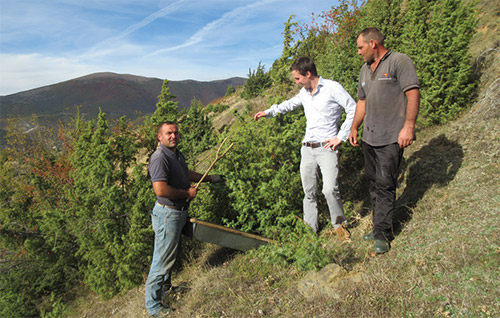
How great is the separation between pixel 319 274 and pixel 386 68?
6.66 feet

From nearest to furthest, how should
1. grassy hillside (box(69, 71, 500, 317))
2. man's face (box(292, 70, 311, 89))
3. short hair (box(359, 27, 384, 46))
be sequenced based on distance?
grassy hillside (box(69, 71, 500, 317)) → short hair (box(359, 27, 384, 46)) → man's face (box(292, 70, 311, 89))

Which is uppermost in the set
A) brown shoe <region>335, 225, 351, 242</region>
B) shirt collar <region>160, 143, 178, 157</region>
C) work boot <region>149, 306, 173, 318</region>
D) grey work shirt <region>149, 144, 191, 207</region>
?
shirt collar <region>160, 143, 178, 157</region>

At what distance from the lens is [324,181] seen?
346 cm

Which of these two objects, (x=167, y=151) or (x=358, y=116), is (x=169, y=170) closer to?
(x=167, y=151)

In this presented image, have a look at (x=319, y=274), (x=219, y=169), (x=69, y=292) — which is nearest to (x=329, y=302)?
(x=319, y=274)

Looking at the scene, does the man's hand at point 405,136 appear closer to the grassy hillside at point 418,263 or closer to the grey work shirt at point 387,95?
the grey work shirt at point 387,95

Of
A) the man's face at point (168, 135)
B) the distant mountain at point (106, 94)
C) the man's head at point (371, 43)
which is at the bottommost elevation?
the man's face at point (168, 135)

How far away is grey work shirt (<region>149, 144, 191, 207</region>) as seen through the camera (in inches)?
127

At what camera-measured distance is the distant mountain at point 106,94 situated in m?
93.9

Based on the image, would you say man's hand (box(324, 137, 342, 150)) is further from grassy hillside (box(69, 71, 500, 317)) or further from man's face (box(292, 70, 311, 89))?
grassy hillside (box(69, 71, 500, 317))

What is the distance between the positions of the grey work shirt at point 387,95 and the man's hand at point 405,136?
14 centimetres

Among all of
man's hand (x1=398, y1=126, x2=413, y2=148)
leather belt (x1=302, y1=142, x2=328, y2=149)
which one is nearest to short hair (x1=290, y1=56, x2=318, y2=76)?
leather belt (x1=302, y1=142, x2=328, y2=149)

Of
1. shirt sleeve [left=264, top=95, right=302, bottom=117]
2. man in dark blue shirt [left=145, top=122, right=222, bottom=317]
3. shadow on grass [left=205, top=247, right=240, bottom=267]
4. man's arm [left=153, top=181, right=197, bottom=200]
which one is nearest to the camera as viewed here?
man's arm [left=153, top=181, right=197, bottom=200]

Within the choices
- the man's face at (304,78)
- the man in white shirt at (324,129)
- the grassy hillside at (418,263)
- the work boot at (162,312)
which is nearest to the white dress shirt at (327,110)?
the man in white shirt at (324,129)
